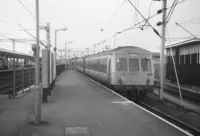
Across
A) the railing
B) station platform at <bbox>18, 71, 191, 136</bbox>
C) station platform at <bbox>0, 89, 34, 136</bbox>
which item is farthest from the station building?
station platform at <bbox>0, 89, 34, 136</bbox>

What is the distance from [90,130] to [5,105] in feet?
16.7

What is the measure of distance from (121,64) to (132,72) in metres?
0.84

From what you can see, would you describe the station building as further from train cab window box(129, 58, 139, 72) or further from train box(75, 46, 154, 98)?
train cab window box(129, 58, 139, 72)

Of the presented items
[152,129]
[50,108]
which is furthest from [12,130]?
[152,129]

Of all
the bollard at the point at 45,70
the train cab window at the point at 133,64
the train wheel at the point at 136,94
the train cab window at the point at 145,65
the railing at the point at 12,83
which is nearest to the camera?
the bollard at the point at 45,70

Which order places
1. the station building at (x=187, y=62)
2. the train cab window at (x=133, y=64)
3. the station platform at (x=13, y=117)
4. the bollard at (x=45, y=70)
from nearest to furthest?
the station platform at (x=13, y=117) < the bollard at (x=45, y=70) < the train cab window at (x=133, y=64) < the station building at (x=187, y=62)

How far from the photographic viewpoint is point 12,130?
610cm

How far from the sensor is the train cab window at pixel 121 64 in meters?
14.1

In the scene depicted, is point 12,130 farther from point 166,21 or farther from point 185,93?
point 185,93

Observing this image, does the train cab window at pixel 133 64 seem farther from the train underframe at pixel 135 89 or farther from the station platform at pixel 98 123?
the station platform at pixel 98 123

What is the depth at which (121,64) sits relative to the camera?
14.2 meters

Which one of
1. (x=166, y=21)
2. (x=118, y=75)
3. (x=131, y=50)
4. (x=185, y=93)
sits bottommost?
(x=185, y=93)

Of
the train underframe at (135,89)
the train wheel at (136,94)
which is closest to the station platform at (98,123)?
the train underframe at (135,89)

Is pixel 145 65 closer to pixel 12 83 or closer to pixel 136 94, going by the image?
pixel 136 94
